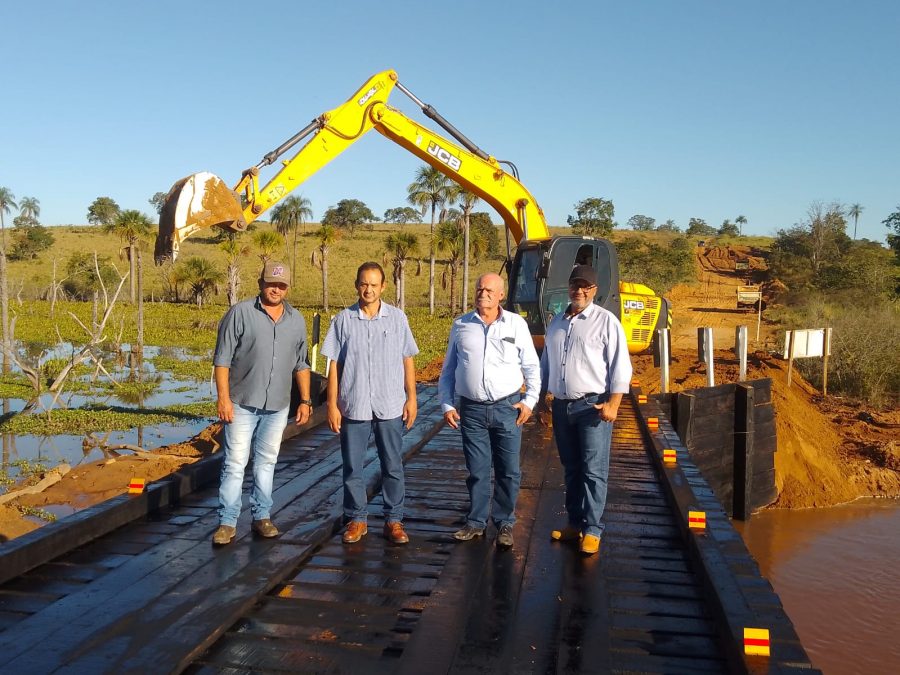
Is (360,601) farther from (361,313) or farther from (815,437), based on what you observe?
(815,437)

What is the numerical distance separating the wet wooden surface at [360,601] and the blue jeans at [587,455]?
27 cm

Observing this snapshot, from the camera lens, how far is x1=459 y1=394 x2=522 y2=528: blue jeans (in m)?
5.09

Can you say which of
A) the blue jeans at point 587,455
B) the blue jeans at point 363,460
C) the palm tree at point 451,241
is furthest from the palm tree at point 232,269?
the blue jeans at point 587,455

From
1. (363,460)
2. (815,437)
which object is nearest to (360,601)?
(363,460)

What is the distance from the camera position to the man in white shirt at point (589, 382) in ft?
16.3

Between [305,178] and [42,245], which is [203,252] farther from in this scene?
[305,178]

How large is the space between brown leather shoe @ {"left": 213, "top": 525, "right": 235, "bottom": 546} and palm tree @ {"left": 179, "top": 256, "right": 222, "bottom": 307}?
38646mm

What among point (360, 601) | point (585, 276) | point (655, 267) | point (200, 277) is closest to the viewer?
point (360, 601)

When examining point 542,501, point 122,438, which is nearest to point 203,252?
point 122,438

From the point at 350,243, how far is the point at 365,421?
234 feet

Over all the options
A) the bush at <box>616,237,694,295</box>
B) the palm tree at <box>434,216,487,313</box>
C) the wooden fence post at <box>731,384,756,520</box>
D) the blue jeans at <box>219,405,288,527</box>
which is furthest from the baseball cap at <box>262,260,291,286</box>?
the palm tree at <box>434,216,487,313</box>

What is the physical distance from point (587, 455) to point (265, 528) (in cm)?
213

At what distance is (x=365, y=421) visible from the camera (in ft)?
16.9

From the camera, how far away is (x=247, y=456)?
5.23 metres
